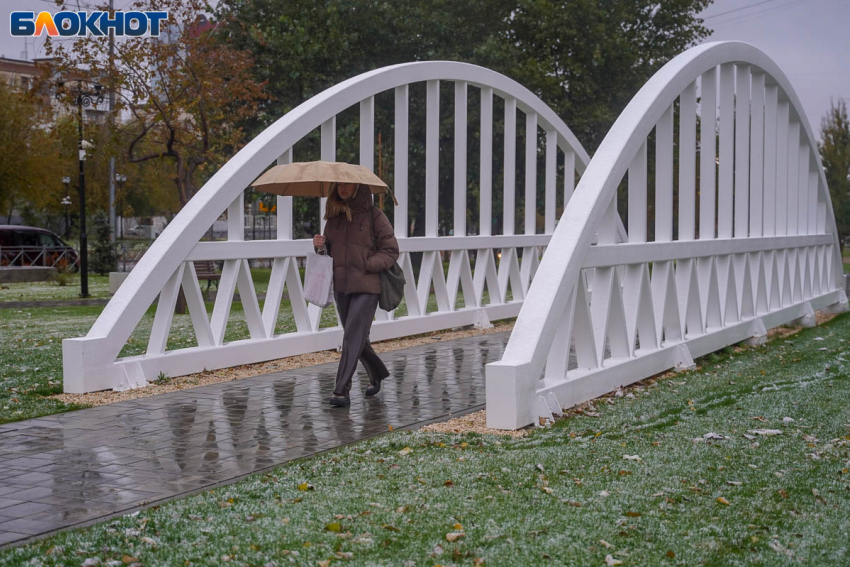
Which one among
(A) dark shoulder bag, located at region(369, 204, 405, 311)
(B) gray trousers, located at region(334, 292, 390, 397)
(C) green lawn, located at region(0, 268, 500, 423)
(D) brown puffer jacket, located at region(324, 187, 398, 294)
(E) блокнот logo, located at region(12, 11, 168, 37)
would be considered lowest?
(C) green lawn, located at region(0, 268, 500, 423)

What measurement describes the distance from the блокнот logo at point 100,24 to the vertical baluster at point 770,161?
528 inches

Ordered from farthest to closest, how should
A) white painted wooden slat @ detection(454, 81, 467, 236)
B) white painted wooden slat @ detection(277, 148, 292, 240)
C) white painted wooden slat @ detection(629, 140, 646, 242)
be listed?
white painted wooden slat @ detection(454, 81, 467, 236) < white painted wooden slat @ detection(277, 148, 292, 240) < white painted wooden slat @ detection(629, 140, 646, 242)

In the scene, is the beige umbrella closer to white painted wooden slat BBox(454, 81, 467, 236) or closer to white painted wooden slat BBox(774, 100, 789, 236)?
white painted wooden slat BBox(454, 81, 467, 236)

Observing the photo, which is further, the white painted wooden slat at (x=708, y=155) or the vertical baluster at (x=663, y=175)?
the white painted wooden slat at (x=708, y=155)

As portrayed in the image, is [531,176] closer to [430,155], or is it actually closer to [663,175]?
[430,155]

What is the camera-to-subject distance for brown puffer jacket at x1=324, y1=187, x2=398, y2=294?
9.11m

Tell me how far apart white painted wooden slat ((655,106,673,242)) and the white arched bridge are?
23 mm

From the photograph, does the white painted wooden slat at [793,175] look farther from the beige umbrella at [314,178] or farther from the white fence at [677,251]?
the beige umbrella at [314,178]

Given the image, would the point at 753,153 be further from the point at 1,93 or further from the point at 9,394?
the point at 1,93

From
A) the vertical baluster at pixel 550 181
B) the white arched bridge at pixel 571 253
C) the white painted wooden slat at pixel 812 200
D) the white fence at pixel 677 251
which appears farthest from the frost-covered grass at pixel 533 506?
the white painted wooden slat at pixel 812 200

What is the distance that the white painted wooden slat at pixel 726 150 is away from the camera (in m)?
14.2

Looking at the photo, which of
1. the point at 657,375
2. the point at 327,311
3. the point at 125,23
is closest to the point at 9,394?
the point at 657,375

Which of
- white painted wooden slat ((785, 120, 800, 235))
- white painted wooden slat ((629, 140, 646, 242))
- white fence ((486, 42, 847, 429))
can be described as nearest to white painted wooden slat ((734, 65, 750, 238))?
white fence ((486, 42, 847, 429))

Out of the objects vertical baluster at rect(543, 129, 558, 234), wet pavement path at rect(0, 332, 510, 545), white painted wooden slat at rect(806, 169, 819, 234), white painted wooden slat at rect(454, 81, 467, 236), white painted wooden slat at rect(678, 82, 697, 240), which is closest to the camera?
wet pavement path at rect(0, 332, 510, 545)
